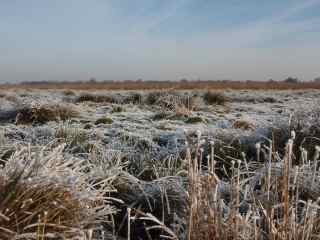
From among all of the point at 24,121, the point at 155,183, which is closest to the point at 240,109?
the point at 24,121

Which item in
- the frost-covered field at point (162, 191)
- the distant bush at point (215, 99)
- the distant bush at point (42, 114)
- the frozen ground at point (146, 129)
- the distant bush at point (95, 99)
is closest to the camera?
the frost-covered field at point (162, 191)

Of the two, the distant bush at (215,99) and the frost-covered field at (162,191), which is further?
the distant bush at (215,99)

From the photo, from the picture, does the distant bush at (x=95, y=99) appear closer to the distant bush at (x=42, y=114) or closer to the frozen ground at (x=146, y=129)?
the frozen ground at (x=146, y=129)

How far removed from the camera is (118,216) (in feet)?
10.0

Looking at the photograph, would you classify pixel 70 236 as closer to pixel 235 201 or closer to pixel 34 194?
pixel 34 194

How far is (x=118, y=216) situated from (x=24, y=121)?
18.8 ft

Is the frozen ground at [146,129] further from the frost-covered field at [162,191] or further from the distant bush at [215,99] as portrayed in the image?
the distant bush at [215,99]

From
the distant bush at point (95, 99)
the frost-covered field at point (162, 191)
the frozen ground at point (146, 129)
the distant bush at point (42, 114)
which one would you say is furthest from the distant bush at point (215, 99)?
the frost-covered field at point (162, 191)

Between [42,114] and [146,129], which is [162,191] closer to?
[146,129]

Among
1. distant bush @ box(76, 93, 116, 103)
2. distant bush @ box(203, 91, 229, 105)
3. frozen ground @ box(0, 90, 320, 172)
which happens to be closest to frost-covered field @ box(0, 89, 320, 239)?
frozen ground @ box(0, 90, 320, 172)

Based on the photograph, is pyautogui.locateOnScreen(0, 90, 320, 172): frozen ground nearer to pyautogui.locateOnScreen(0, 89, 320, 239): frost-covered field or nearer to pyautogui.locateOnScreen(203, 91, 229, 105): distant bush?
pyautogui.locateOnScreen(0, 89, 320, 239): frost-covered field

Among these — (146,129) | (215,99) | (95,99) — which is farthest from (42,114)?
(215,99)

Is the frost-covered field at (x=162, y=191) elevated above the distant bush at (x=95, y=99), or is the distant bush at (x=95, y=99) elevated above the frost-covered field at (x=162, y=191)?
→ the frost-covered field at (x=162, y=191)

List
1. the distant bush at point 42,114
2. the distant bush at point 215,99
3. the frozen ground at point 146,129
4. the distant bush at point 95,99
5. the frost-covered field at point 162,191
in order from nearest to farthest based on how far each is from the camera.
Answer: the frost-covered field at point 162,191 < the frozen ground at point 146,129 < the distant bush at point 42,114 < the distant bush at point 215,99 < the distant bush at point 95,99
